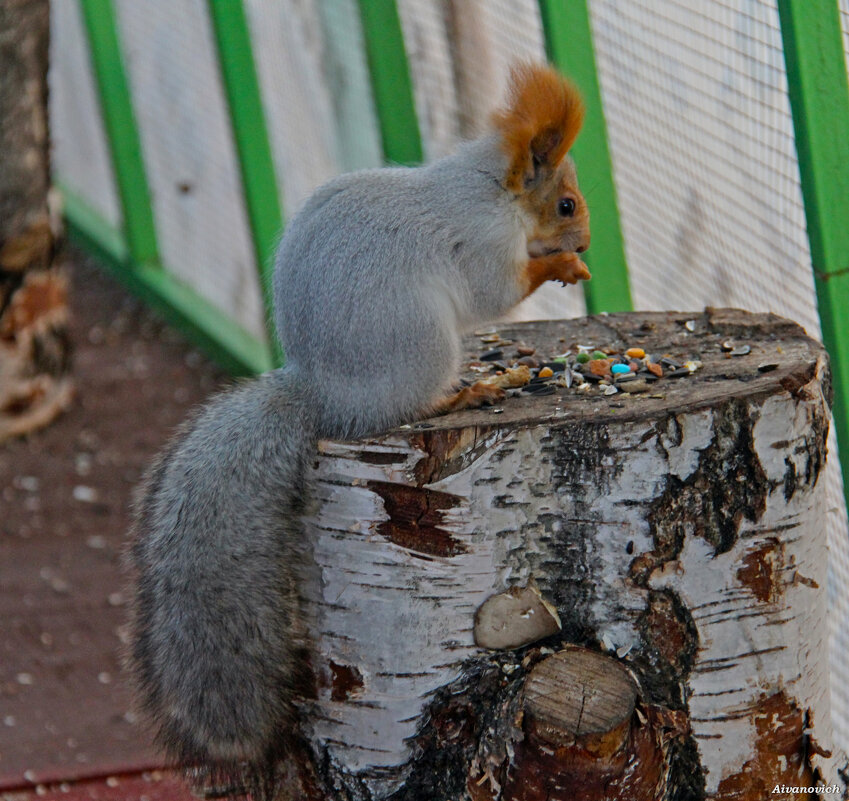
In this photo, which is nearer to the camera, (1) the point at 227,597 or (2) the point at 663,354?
(1) the point at 227,597

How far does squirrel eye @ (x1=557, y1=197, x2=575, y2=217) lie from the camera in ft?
5.61

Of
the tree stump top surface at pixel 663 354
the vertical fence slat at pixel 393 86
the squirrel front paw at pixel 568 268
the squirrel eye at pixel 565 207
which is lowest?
the tree stump top surface at pixel 663 354

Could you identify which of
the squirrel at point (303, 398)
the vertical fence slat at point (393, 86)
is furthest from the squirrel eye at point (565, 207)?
the vertical fence slat at point (393, 86)

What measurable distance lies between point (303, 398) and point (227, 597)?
28cm

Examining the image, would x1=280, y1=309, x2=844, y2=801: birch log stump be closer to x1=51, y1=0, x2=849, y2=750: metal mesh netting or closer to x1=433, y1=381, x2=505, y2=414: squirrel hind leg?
x1=433, y1=381, x2=505, y2=414: squirrel hind leg

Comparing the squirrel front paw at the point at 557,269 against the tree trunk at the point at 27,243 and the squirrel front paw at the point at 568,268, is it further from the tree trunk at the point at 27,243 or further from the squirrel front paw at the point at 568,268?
the tree trunk at the point at 27,243

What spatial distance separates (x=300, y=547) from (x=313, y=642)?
0.40 feet

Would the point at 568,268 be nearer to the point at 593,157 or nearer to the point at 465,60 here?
the point at 593,157

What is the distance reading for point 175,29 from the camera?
4.04 m

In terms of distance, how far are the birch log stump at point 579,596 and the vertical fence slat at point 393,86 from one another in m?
1.40

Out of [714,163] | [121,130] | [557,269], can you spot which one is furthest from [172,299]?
[557,269]

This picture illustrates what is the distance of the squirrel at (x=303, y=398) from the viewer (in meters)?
1.48

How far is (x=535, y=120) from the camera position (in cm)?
164

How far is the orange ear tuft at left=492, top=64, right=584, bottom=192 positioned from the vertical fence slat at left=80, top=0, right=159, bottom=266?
9.38 feet
